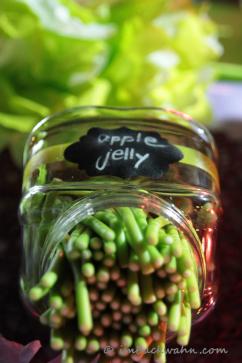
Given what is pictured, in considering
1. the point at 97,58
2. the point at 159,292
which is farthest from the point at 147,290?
the point at 97,58

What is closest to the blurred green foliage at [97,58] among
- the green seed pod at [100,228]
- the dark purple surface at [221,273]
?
the dark purple surface at [221,273]

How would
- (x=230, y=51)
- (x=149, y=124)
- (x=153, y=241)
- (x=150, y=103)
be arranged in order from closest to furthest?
(x=153, y=241), (x=149, y=124), (x=150, y=103), (x=230, y=51)

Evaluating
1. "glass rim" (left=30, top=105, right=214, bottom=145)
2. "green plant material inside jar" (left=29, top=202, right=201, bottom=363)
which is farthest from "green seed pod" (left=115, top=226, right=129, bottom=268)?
"glass rim" (left=30, top=105, right=214, bottom=145)

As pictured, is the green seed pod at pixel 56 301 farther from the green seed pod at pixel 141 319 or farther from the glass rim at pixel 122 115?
the glass rim at pixel 122 115

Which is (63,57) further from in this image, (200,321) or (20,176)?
(200,321)

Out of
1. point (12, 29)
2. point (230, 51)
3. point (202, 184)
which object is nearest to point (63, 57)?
point (12, 29)

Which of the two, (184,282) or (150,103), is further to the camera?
(150,103)

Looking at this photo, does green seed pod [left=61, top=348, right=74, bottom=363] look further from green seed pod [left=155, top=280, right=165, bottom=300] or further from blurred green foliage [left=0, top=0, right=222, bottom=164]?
blurred green foliage [left=0, top=0, right=222, bottom=164]
